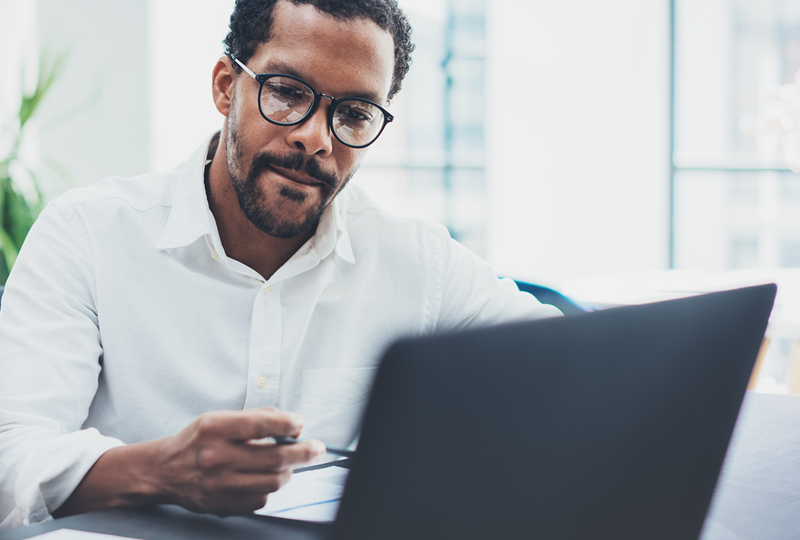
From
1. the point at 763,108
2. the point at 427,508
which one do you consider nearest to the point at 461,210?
the point at 763,108

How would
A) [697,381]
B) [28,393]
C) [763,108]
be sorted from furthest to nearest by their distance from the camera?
[763,108] → [28,393] → [697,381]

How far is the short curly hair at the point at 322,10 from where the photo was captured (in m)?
1.07

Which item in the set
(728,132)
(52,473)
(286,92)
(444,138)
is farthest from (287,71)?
(728,132)

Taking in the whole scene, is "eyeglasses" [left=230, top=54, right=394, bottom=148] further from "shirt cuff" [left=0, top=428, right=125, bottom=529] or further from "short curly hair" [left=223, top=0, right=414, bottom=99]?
"shirt cuff" [left=0, top=428, right=125, bottom=529]

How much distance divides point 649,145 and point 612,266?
0.73m

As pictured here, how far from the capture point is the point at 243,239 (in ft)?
3.79

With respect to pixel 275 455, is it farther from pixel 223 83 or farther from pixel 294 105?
pixel 223 83

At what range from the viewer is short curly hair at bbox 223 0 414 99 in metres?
1.07

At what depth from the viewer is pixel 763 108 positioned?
4.09m

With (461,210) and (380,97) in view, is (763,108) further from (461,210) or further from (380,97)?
(380,97)

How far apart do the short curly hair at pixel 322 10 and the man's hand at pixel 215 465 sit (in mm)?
745

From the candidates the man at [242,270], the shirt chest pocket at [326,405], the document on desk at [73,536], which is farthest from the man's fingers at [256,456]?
the shirt chest pocket at [326,405]

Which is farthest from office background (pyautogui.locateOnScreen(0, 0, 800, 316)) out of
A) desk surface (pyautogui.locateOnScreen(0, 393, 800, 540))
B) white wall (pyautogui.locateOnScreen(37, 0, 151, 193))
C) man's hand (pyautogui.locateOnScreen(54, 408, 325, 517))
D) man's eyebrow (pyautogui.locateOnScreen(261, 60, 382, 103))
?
man's hand (pyautogui.locateOnScreen(54, 408, 325, 517))

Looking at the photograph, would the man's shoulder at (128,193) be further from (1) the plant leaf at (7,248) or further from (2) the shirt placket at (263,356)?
(1) the plant leaf at (7,248)
